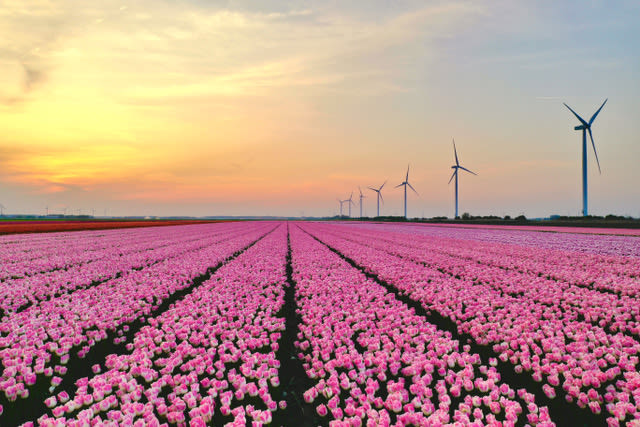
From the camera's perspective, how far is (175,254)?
17.0 metres

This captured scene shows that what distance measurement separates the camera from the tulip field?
11.4 feet

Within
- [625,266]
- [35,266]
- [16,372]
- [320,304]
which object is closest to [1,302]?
[16,372]

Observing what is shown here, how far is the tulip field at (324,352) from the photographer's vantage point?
348 cm

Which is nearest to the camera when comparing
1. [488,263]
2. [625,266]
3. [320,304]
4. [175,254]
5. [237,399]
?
[237,399]

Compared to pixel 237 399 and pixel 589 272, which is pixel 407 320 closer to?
pixel 237 399

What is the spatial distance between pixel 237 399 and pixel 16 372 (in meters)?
2.65

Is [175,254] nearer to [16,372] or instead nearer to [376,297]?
[376,297]

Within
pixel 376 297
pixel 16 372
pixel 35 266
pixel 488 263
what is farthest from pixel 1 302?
pixel 488 263

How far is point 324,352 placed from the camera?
4832mm

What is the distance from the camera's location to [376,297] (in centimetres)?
811

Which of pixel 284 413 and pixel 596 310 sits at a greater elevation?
pixel 596 310

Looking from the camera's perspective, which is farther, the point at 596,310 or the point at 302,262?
the point at 302,262

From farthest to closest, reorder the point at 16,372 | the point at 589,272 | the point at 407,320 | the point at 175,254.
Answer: the point at 175,254 < the point at 589,272 < the point at 407,320 < the point at 16,372

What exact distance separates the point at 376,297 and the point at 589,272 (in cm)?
719
